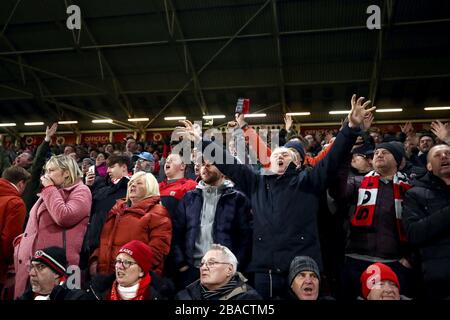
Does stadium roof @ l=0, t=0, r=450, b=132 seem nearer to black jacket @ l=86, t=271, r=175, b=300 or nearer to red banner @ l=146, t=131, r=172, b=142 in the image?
red banner @ l=146, t=131, r=172, b=142

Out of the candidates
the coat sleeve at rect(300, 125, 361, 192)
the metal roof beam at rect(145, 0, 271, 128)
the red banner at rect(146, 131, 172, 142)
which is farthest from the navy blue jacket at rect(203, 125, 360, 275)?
the red banner at rect(146, 131, 172, 142)

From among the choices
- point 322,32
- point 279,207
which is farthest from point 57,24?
point 279,207


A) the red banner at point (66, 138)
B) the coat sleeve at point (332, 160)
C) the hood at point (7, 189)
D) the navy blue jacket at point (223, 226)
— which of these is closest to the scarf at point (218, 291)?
the navy blue jacket at point (223, 226)

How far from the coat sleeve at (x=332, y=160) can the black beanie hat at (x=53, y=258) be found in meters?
1.83

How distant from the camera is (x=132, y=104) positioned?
14719 millimetres

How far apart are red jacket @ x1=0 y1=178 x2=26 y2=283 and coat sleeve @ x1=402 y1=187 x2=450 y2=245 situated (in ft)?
9.83

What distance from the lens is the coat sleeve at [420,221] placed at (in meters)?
2.40

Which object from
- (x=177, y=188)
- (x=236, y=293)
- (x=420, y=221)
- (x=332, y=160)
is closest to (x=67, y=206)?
(x=177, y=188)

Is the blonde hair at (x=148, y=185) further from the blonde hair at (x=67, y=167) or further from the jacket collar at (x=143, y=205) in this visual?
the blonde hair at (x=67, y=167)

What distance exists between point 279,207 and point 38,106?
50.0ft

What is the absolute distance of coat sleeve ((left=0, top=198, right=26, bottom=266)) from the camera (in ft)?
10.2

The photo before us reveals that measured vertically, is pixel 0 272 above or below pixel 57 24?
below
